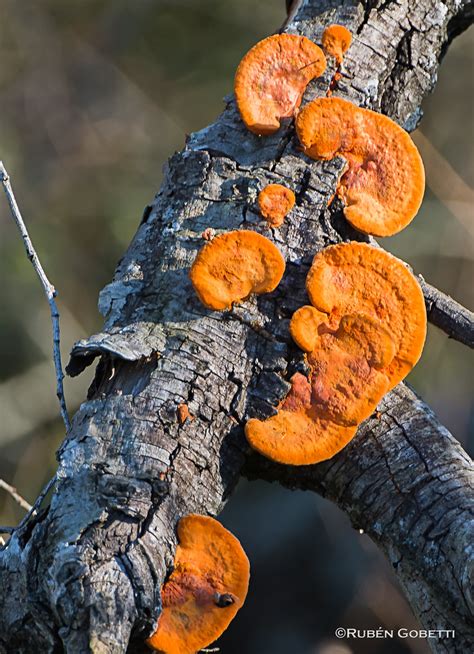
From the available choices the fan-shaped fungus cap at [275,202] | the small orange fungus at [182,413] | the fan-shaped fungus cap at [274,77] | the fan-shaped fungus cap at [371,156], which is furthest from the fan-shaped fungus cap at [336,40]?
the small orange fungus at [182,413]

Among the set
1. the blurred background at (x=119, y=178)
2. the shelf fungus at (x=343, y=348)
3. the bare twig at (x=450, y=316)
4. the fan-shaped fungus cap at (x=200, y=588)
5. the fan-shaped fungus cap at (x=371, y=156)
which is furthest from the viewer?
the blurred background at (x=119, y=178)

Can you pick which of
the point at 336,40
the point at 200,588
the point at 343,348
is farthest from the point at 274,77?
the point at 200,588

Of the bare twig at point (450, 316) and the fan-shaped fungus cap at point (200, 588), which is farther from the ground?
the bare twig at point (450, 316)

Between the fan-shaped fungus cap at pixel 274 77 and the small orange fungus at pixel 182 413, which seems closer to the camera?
the small orange fungus at pixel 182 413

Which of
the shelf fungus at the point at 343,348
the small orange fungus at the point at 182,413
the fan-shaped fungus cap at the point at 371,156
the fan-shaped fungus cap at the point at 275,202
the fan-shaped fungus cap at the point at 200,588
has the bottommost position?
the fan-shaped fungus cap at the point at 200,588

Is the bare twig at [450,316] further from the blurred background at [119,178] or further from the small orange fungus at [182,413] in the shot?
the blurred background at [119,178]

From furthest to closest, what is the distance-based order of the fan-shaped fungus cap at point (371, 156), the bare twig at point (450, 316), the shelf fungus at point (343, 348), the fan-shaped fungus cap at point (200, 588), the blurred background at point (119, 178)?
the blurred background at point (119, 178) < the bare twig at point (450, 316) < the fan-shaped fungus cap at point (371, 156) < the shelf fungus at point (343, 348) < the fan-shaped fungus cap at point (200, 588)

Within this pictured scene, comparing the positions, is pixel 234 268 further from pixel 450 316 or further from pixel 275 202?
pixel 450 316
